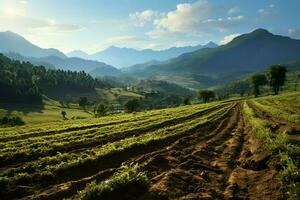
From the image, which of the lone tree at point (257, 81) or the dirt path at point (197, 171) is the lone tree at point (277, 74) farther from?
the dirt path at point (197, 171)

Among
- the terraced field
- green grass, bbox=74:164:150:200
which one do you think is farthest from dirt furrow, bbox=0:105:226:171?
green grass, bbox=74:164:150:200

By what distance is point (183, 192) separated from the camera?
Result: 1909 centimetres

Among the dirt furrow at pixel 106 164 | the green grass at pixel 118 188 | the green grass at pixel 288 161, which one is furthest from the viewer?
the dirt furrow at pixel 106 164

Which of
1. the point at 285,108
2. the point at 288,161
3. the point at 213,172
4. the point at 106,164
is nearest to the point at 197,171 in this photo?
the point at 213,172

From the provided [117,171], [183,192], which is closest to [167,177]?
[183,192]

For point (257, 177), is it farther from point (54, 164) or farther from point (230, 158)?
point (54, 164)

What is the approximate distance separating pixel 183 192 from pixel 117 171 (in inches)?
235

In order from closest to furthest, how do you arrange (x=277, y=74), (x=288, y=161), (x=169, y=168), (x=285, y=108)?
(x=288, y=161) → (x=169, y=168) → (x=285, y=108) → (x=277, y=74)

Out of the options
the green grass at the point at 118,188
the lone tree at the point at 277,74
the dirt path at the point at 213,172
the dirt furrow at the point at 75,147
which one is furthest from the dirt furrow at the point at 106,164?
the lone tree at the point at 277,74

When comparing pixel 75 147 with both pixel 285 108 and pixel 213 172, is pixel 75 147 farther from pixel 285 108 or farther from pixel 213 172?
pixel 285 108

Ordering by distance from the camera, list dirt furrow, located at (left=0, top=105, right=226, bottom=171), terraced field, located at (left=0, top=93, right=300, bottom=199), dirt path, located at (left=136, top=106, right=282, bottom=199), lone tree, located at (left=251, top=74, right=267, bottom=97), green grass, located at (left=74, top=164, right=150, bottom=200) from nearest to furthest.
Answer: green grass, located at (left=74, top=164, right=150, bottom=200)
dirt path, located at (left=136, top=106, right=282, bottom=199)
terraced field, located at (left=0, top=93, right=300, bottom=199)
dirt furrow, located at (left=0, top=105, right=226, bottom=171)
lone tree, located at (left=251, top=74, right=267, bottom=97)

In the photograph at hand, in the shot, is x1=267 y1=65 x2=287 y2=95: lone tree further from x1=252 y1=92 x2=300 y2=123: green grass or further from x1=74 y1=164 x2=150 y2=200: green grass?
x1=74 y1=164 x2=150 y2=200: green grass

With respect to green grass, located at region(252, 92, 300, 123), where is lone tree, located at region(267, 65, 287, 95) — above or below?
above

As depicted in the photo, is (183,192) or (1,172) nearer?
(183,192)
